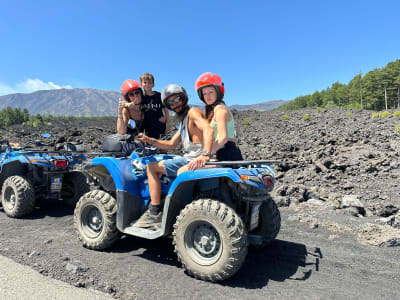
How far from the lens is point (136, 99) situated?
15.8 feet

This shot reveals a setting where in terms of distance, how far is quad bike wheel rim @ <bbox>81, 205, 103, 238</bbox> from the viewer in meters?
4.32

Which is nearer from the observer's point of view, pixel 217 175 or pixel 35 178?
pixel 217 175

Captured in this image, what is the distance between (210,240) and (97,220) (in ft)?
6.32

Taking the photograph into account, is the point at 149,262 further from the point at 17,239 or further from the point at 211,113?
the point at 17,239

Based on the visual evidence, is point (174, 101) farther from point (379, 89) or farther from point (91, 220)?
point (379, 89)

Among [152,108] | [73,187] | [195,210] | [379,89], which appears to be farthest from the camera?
[379,89]

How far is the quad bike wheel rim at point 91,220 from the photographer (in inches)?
170

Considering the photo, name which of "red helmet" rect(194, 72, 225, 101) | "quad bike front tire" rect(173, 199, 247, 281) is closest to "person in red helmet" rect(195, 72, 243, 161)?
"red helmet" rect(194, 72, 225, 101)

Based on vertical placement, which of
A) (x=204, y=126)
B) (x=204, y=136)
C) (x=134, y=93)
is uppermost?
(x=134, y=93)

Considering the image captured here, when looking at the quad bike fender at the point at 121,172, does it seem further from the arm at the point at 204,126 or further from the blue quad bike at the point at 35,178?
the blue quad bike at the point at 35,178

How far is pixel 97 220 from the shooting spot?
439 centimetres

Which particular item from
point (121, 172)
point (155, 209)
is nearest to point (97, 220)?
point (121, 172)

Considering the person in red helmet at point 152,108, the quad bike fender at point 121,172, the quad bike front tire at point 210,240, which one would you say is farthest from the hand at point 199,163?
the person in red helmet at point 152,108

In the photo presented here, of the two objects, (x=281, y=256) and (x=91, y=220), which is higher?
(x=91, y=220)
